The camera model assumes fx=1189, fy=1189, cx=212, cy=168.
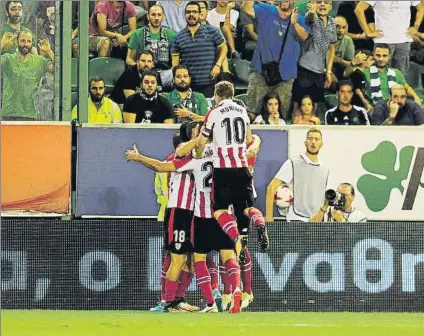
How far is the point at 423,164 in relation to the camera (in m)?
13.6

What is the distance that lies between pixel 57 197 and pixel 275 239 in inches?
97.7

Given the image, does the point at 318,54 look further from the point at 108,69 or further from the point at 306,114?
the point at 108,69

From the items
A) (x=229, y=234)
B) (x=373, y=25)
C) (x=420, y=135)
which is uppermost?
(x=373, y=25)

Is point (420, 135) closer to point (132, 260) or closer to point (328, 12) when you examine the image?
point (328, 12)

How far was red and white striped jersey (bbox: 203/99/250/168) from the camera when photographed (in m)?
12.1

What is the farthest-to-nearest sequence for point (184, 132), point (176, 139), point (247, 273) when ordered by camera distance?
1. point (176, 139)
2. point (184, 132)
3. point (247, 273)

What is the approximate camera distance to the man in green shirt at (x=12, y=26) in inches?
518

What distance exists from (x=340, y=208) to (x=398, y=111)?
50.7 inches

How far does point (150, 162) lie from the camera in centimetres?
1280

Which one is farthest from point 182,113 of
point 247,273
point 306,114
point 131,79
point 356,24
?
point 356,24

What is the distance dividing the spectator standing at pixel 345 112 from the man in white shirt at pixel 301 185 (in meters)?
0.26

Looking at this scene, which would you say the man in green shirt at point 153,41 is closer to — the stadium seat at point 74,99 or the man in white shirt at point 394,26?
the stadium seat at point 74,99

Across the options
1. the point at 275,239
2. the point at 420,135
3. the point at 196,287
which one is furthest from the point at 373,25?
the point at 196,287

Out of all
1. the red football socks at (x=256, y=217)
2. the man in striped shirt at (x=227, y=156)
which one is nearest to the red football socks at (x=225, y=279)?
the man in striped shirt at (x=227, y=156)
